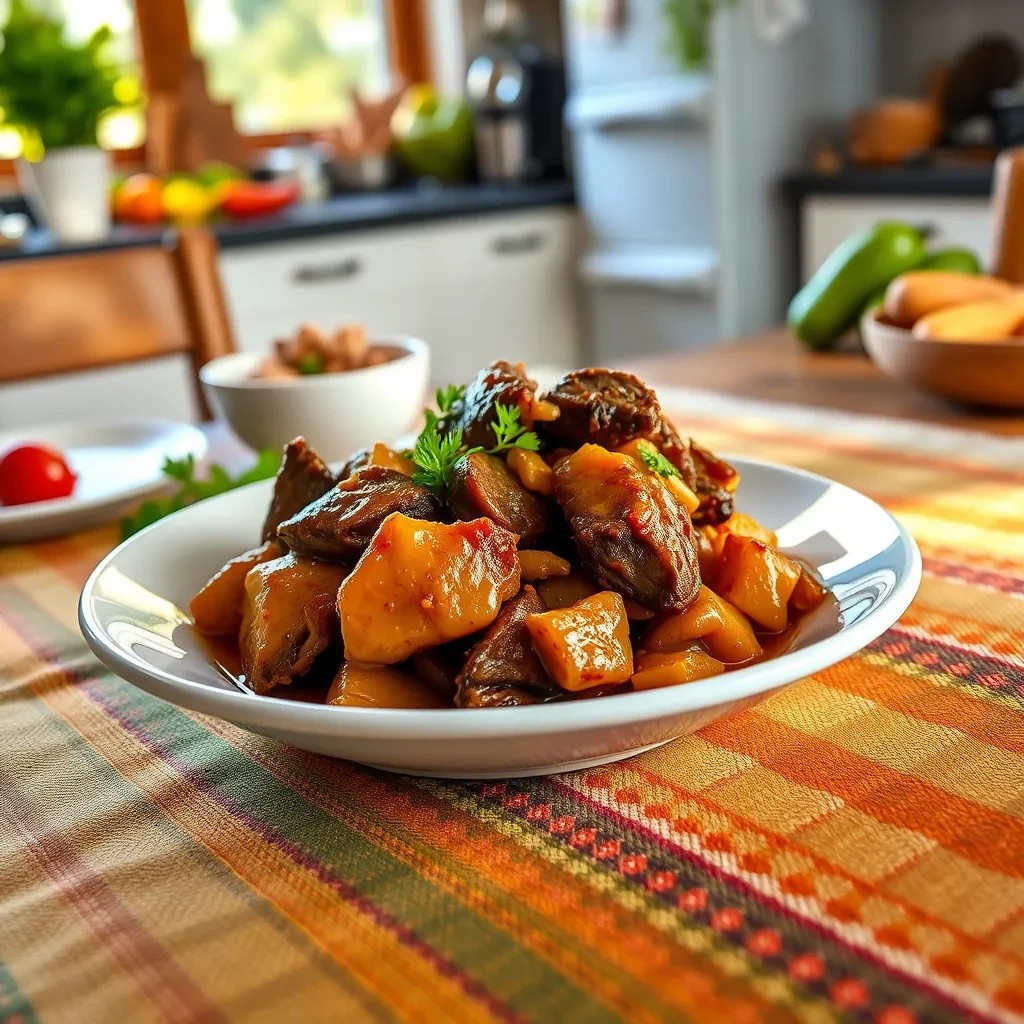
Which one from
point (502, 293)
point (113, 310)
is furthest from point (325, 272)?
point (113, 310)

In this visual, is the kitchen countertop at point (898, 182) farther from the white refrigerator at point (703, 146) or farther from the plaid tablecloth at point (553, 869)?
the plaid tablecloth at point (553, 869)

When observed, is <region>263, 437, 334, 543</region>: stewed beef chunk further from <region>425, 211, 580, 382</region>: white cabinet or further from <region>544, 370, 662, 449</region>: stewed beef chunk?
<region>425, 211, 580, 382</region>: white cabinet

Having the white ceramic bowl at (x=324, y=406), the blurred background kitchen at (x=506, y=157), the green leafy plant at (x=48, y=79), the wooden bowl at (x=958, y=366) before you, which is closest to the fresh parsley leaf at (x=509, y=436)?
the white ceramic bowl at (x=324, y=406)

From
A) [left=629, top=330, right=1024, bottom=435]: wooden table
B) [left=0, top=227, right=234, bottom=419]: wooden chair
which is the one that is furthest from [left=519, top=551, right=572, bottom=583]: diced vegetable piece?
[left=0, top=227, right=234, bottom=419]: wooden chair

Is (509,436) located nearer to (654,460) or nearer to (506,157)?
(654,460)

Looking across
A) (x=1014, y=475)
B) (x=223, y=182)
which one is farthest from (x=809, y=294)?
(x=223, y=182)

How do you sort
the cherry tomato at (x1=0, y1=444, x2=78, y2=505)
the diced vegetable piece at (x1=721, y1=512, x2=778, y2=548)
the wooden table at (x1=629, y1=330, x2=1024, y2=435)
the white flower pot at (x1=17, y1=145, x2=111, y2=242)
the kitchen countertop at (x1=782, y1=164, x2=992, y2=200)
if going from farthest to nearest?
the white flower pot at (x1=17, y1=145, x2=111, y2=242) < the kitchen countertop at (x1=782, y1=164, x2=992, y2=200) < the wooden table at (x1=629, y1=330, x2=1024, y2=435) < the cherry tomato at (x1=0, y1=444, x2=78, y2=505) < the diced vegetable piece at (x1=721, y1=512, x2=778, y2=548)
